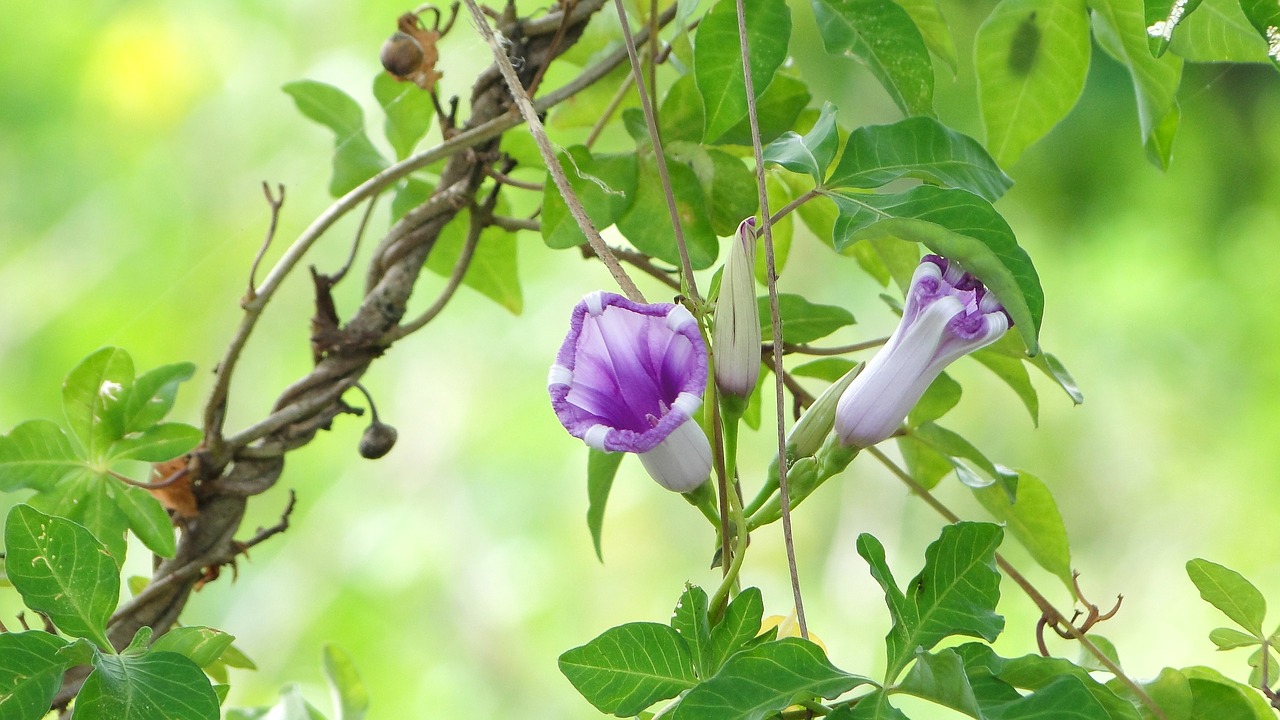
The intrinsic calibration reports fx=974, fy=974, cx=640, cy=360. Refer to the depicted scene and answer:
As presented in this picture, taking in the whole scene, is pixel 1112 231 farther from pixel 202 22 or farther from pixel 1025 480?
pixel 202 22

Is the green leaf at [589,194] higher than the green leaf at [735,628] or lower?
higher

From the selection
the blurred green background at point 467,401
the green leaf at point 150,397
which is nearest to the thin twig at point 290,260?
the green leaf at point 150,397

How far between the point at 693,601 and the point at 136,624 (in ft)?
1.16

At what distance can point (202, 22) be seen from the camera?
140 cm

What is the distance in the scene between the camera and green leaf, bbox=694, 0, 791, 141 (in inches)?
16.5

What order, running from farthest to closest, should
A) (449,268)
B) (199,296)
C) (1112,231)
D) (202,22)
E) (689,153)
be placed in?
(1112,231)
(202,22)
(199,296)
(449,268)
(689,153)

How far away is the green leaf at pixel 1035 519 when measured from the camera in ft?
1.77

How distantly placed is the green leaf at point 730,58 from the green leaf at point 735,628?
20 centimetres

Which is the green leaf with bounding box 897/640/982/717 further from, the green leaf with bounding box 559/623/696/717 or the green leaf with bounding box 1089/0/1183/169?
the green leaf with bounding box 1089/0/1183/169

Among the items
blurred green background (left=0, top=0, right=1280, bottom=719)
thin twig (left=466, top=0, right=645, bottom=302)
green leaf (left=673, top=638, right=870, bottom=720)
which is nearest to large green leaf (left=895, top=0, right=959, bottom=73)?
thin twig (left=466, top=0, right=645, bottom=302)

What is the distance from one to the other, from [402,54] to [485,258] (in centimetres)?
15

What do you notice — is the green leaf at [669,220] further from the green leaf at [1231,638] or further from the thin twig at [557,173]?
the green leaf at [1231,638]

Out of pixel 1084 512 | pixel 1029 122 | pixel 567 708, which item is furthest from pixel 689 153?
pixel 1084 512

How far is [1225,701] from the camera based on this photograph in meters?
0.44
